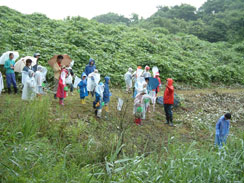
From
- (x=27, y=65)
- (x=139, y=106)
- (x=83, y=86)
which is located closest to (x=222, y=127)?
(x=139, y=106)

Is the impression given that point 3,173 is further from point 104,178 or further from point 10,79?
point 10,79

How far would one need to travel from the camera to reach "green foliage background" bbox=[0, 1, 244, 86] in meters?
13.1

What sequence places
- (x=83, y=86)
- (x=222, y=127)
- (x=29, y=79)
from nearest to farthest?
(x=222, y=127)
(x=29, y=79)
(x=83, y=86)

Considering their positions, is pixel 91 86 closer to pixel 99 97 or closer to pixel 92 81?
pixel 92 81

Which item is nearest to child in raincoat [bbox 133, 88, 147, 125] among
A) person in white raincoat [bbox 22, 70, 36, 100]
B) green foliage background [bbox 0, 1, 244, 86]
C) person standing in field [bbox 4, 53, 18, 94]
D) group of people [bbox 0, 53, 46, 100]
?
group of people [bbox 0, 53, 46, 100]

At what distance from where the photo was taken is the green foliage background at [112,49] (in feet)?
43.1

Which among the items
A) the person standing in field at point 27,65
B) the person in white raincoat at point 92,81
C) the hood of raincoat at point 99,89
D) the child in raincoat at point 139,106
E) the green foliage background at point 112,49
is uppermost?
the green foliage background at point 112,49

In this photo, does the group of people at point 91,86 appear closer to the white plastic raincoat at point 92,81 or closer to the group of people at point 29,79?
the white plastic raincoat at point 92,81

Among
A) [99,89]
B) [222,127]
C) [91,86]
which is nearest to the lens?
[222,127]

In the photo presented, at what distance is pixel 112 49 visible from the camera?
16.8m

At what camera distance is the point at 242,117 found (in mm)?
10828

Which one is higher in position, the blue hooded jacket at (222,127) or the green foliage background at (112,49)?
the green foliage background at (112,49)

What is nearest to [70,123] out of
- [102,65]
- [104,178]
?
[104,178]

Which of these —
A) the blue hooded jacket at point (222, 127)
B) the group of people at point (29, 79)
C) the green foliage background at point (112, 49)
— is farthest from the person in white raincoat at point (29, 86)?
the blue hooded jacket at point (222, 127)
